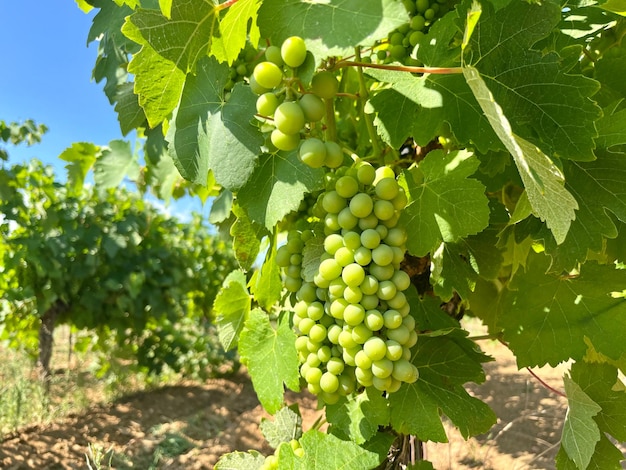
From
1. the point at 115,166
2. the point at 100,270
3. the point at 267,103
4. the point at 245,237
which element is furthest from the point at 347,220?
the point at 100,270

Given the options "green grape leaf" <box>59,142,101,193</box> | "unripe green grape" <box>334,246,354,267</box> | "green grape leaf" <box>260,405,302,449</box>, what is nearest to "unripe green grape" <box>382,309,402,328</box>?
"unripe green grape" <box>334,246,354,267</box>

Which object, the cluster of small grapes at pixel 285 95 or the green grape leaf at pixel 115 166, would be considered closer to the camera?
the cluster of small grapes at pixel 285 95

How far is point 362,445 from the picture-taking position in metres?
1.17

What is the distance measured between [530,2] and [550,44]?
251 mm

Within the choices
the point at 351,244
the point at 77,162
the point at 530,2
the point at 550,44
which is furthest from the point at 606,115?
the point at 77,162

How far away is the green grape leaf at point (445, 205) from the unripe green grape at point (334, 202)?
0.45 feet

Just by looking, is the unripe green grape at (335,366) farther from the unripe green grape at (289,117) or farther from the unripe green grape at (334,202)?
the unripe green grape at (289,117)

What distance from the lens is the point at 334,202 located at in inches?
34.0

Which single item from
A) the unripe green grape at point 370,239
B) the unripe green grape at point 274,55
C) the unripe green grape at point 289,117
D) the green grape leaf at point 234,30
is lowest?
the unripe green grape at point 370,239

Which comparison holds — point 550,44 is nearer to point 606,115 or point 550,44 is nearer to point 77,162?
point 606,115

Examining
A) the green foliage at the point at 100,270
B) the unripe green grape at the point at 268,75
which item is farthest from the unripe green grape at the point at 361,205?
the green foliage at the point at 100,270

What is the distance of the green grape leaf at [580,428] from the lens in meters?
1.06

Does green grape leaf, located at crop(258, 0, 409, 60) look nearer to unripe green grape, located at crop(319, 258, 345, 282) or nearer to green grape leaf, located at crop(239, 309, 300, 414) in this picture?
unripe green grape, located at crop(319, 258, 345, 282)

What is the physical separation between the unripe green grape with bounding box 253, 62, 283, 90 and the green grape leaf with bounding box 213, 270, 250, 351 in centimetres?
71
